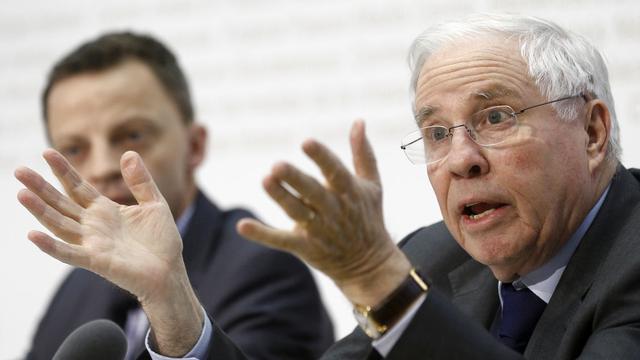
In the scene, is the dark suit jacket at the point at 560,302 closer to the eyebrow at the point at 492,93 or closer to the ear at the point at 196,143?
the eyebrow at the point at 492,93

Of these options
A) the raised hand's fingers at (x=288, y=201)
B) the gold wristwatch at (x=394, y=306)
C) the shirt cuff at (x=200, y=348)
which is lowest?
the shirt cuff at (x=200, y=348)

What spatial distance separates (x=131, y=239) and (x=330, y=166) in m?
0.55

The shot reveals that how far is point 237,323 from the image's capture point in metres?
2.86

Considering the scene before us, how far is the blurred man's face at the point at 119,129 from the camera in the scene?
10.3 ft

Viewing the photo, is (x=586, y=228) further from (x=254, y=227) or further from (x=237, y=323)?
(x=237, y=323)

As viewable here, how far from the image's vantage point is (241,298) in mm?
2936

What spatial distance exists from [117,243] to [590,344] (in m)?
0.88

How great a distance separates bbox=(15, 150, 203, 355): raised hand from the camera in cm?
181

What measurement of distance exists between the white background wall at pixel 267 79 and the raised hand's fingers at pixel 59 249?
7.18 ft

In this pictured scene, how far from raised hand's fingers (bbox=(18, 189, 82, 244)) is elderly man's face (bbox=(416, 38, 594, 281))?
0.73 metres

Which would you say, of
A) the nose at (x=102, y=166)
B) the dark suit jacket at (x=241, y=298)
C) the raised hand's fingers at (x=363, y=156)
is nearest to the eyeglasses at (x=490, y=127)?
the raised hand's fingers at (x=363, y=156)

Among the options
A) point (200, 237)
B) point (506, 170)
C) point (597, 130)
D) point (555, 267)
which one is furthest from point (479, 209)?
point (200, 237)

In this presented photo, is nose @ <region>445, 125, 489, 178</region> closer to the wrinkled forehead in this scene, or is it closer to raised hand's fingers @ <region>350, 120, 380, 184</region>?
the wrinkled forehead

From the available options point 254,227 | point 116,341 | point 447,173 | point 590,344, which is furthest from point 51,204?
point 590,344
